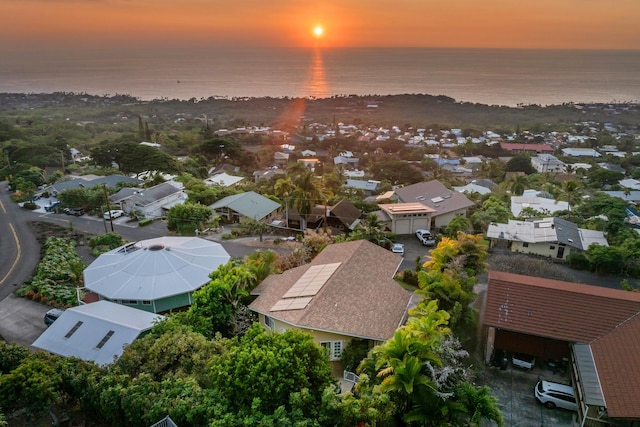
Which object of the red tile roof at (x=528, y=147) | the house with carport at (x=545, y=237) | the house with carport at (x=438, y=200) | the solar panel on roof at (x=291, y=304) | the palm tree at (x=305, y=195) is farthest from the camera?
the red tile roof at (x=528, y=147)

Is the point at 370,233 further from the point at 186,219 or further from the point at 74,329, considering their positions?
the point at 74,329

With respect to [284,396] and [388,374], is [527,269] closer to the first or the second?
[388,374]

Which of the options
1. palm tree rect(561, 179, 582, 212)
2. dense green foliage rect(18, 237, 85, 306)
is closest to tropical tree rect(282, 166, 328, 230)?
dense green foliage rect(18, 237, 85, 306)

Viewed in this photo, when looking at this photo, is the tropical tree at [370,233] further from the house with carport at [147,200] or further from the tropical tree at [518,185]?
the tropical tree at [518,185]

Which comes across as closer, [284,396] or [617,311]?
[284,396]

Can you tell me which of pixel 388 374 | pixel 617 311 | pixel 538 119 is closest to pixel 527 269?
pixel 617 311

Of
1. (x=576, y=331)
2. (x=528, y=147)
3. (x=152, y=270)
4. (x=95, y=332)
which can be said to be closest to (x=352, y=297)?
(x=576, y=331)

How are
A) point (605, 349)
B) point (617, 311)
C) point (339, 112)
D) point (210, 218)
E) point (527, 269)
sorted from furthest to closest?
point (339, 112) → point (210, 218) → point (527, 269) → point (617, 311) → point (605, 349)

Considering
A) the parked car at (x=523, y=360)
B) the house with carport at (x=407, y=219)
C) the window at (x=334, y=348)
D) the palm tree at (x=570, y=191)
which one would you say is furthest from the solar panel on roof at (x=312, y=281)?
the palm tree at (x=570, y=191)
